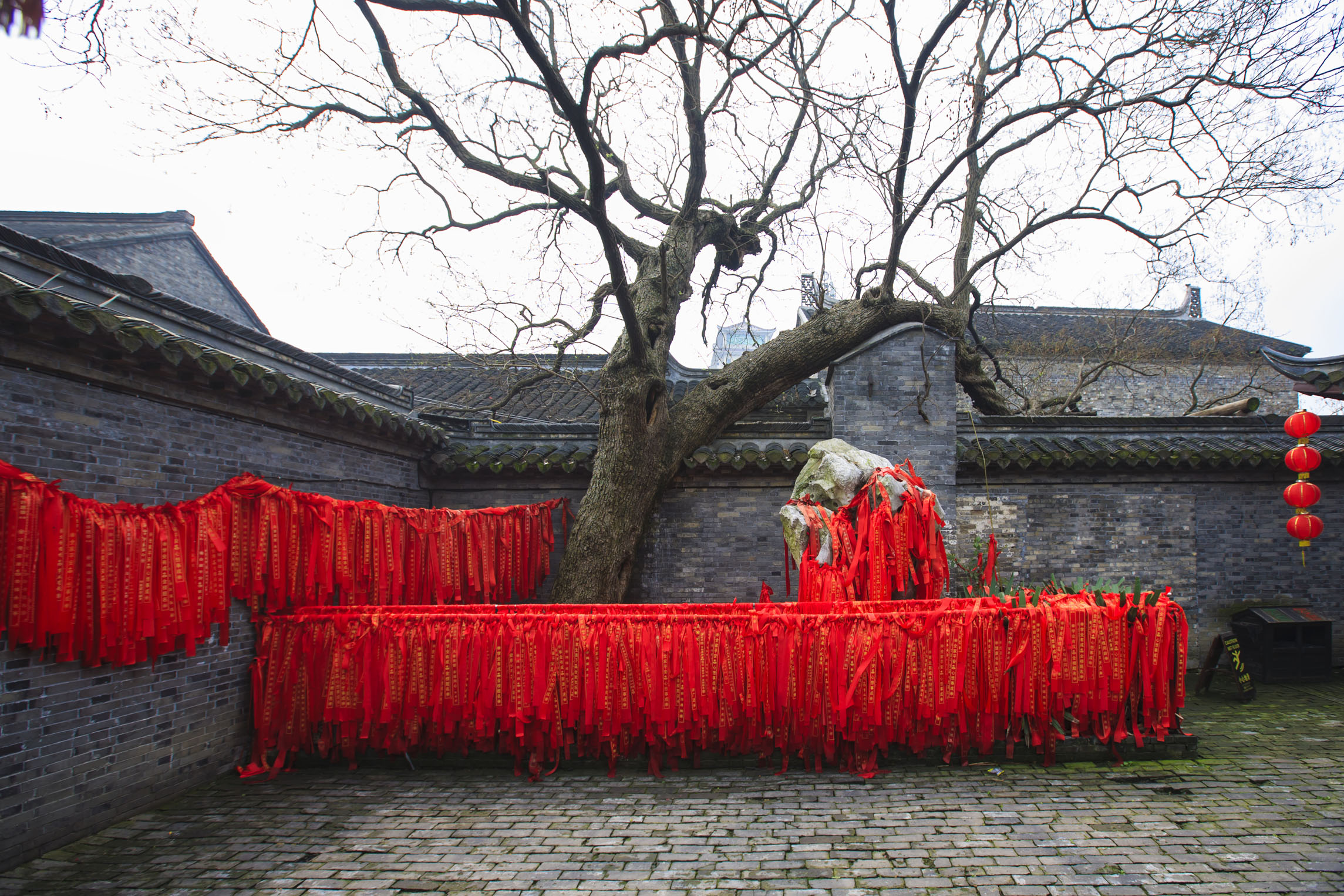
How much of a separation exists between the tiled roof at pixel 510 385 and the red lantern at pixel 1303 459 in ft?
16.5

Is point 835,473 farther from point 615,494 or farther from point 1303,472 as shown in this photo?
point 1303,472

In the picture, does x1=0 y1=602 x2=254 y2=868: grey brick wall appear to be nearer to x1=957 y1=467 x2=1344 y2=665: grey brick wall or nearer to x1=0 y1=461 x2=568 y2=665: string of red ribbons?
x1=0 y1=461 x2=568 y2=665: string of red ribbons

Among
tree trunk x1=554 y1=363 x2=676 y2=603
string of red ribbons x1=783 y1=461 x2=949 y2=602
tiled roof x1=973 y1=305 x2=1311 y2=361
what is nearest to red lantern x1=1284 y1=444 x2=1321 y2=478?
string of red ribbons x1=783 y1=461 x2=949 y2=602

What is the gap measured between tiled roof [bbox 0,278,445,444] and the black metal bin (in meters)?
9.76

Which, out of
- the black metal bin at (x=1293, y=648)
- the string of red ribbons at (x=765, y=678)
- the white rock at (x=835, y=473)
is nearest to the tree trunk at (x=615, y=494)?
the white rock at (x=835, y=473)

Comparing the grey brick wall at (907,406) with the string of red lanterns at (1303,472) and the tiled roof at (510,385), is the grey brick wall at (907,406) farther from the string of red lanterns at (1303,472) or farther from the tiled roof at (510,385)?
the string of red lanterns at (1303,472)

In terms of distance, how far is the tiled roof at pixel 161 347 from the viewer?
3.27 meters

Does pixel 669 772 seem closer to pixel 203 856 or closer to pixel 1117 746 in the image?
pixel 203 856

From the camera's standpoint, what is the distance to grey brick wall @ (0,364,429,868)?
11.6ft

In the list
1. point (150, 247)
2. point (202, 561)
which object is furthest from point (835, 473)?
point (150, 247)

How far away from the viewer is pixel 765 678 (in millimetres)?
4562

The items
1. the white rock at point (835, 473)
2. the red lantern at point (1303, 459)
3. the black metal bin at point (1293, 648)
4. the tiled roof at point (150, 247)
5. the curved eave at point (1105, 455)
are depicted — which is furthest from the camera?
the tiled roof at point (150, 247)

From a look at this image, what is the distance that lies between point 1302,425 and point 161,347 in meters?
9.98

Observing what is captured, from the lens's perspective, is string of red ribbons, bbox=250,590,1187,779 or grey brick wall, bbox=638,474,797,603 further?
grey brick wall, bbox=638,474,797,603
